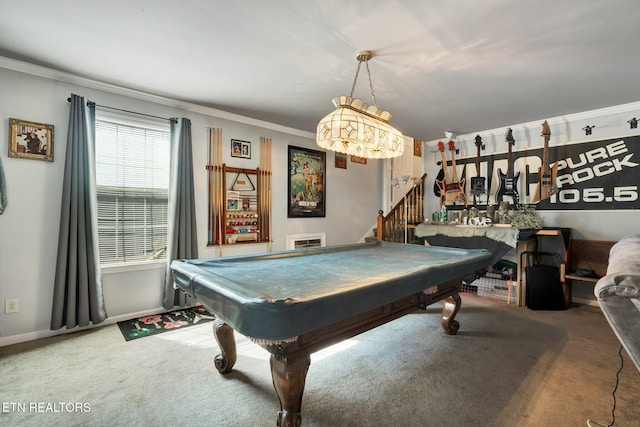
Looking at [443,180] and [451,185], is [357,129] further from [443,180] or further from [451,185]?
[443,180]

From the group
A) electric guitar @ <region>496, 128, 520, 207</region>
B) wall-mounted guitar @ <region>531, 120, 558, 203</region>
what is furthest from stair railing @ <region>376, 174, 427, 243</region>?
wall-mounted guitar @ <region>531, 120, 558, 203</region>

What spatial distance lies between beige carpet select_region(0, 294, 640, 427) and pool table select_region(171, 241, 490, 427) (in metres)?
0.34

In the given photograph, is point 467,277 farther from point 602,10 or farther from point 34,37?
point 34,37

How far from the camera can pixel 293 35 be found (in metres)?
2.12

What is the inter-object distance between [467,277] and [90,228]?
3.45 meters

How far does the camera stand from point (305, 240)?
15.2 feet

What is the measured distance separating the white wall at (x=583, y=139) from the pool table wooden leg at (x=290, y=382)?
4259 millimetres

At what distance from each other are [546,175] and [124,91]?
203 inches

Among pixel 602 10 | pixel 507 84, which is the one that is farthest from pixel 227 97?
pixel 602 10

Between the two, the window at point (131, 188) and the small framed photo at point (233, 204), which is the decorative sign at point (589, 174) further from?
the window at point (131, 188)

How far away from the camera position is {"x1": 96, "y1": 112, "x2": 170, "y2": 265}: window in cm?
305

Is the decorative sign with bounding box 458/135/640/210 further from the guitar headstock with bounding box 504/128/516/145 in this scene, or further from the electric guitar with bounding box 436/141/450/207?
the electric guitar with bounding box 436/141/450/207

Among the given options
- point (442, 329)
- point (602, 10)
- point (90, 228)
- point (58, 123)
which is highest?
point (602, 10)

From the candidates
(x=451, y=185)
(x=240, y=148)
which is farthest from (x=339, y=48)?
(x=451, y=185)
